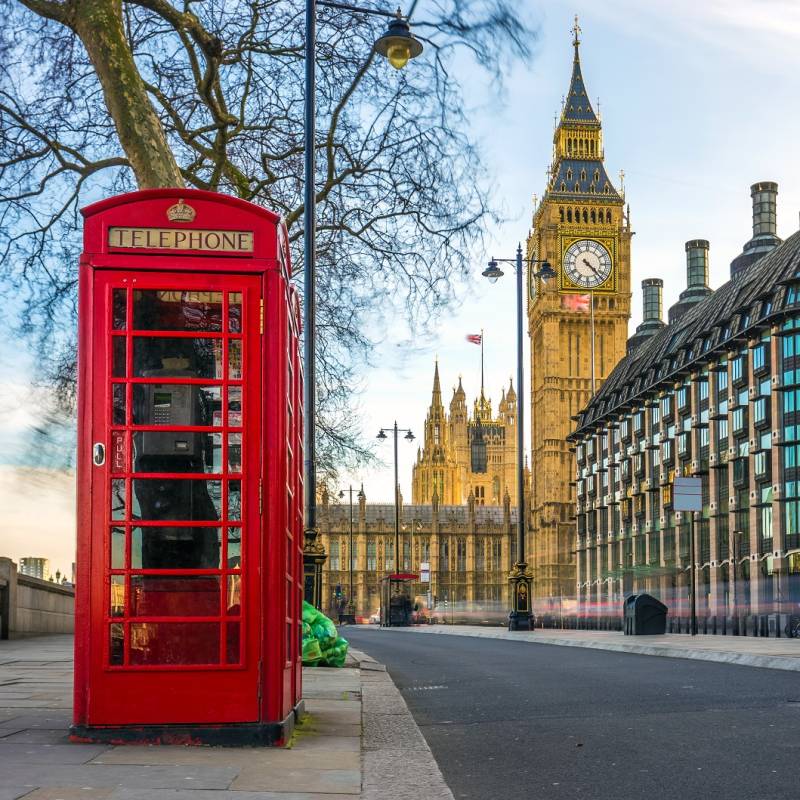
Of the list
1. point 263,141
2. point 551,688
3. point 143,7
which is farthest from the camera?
point 263,141

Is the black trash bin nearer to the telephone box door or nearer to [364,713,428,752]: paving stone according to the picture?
[364,713,428,752]: paving stone

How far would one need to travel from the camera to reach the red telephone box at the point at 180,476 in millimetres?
6008

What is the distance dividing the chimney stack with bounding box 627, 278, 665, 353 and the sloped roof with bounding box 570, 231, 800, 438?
22.5 meters

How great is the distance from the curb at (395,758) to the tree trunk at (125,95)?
5.53m

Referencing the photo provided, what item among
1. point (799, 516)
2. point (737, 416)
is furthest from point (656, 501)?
point (799, 516)

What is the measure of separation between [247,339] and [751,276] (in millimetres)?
64213

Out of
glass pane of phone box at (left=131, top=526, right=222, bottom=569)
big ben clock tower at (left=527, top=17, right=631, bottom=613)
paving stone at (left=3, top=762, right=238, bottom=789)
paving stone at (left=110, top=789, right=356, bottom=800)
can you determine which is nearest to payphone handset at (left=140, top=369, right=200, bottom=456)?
glass pane of phone box at (left=131, top=526, right=222, bottom=569)

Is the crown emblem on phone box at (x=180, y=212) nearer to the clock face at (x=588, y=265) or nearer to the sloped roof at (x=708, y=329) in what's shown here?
the sloped roof at (x=708, y=329)

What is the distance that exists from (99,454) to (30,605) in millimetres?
20696

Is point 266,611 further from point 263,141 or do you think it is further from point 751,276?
point 751,276

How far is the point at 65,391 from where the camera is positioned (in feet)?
52.6

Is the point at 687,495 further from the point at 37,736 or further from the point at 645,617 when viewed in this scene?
the point at 37,736

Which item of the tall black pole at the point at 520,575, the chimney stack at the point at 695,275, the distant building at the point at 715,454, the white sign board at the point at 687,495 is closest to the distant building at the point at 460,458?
the chimney stack at the point at 695,275

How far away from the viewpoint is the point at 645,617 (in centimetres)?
2747
